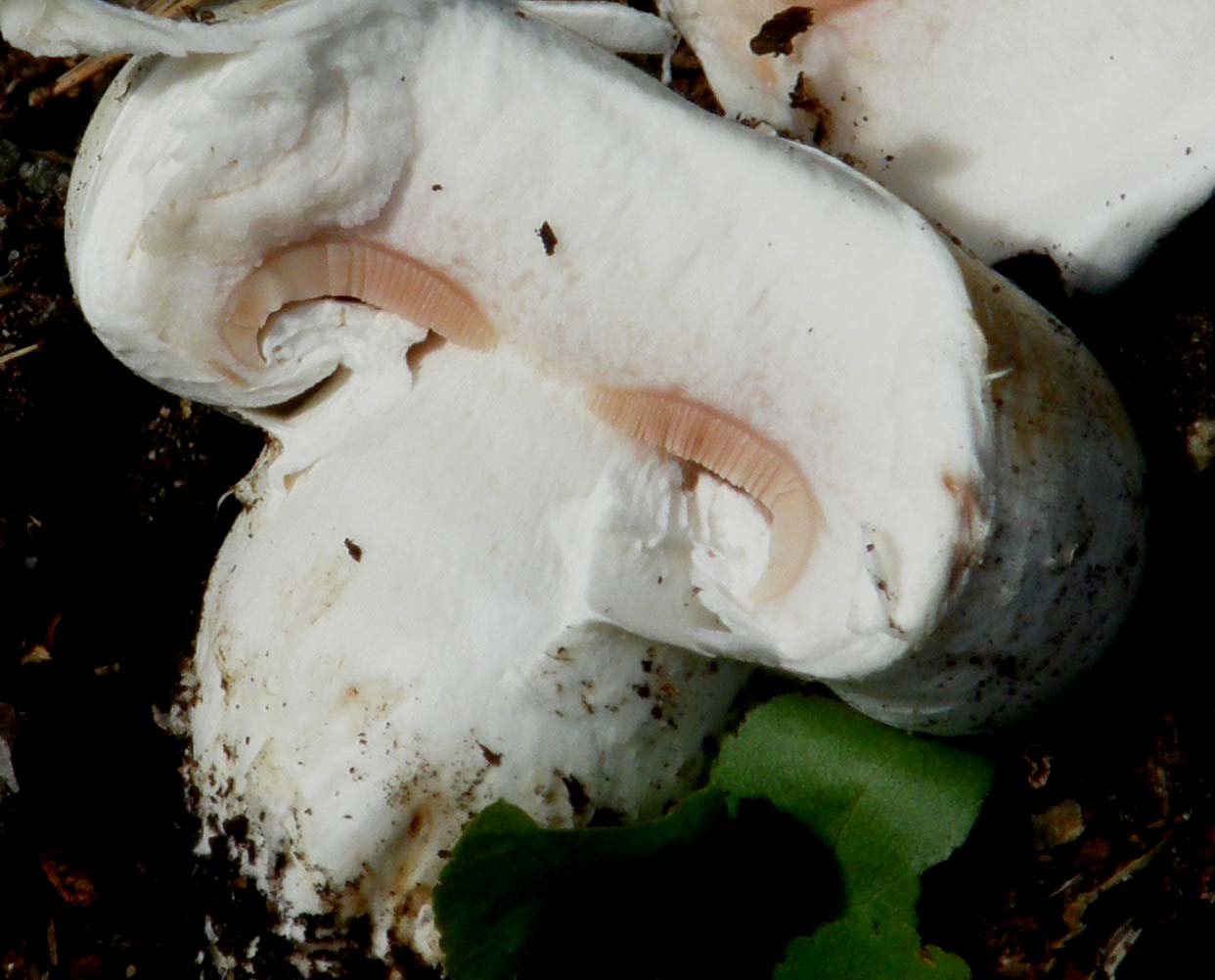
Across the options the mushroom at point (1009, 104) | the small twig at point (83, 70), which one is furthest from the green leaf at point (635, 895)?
the small twig at point (83, 70)

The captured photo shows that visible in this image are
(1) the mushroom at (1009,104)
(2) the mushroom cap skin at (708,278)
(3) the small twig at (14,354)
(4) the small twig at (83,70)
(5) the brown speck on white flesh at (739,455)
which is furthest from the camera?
(4) the small twig at (83,70)

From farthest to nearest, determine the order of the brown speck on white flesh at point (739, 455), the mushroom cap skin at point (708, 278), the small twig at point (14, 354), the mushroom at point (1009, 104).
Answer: the small twig at point (14, 354)
the mushroom at point (1009, 104)
the brown speck on white flesh at point (739, 455)
the mushroom cap skin at point (708, 278)

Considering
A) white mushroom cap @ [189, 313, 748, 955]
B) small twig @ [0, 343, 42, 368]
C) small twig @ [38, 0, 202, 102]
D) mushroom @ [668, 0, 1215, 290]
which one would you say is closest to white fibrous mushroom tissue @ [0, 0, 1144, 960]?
white mushroom cap @ [189, 313, 748, 955]

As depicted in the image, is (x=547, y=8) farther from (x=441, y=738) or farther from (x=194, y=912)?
(x=194, y=912)

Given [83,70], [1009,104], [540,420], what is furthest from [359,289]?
[83,70]

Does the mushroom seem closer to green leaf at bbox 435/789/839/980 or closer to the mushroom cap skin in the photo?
the mushroom cap skin

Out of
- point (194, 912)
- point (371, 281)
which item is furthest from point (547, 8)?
point (194, 912)

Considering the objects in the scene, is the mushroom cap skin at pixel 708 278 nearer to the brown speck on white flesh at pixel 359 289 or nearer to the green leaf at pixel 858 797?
the brown speck on white flesh at pixel 359 289

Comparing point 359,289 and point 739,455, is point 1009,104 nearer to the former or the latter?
point 739,455
